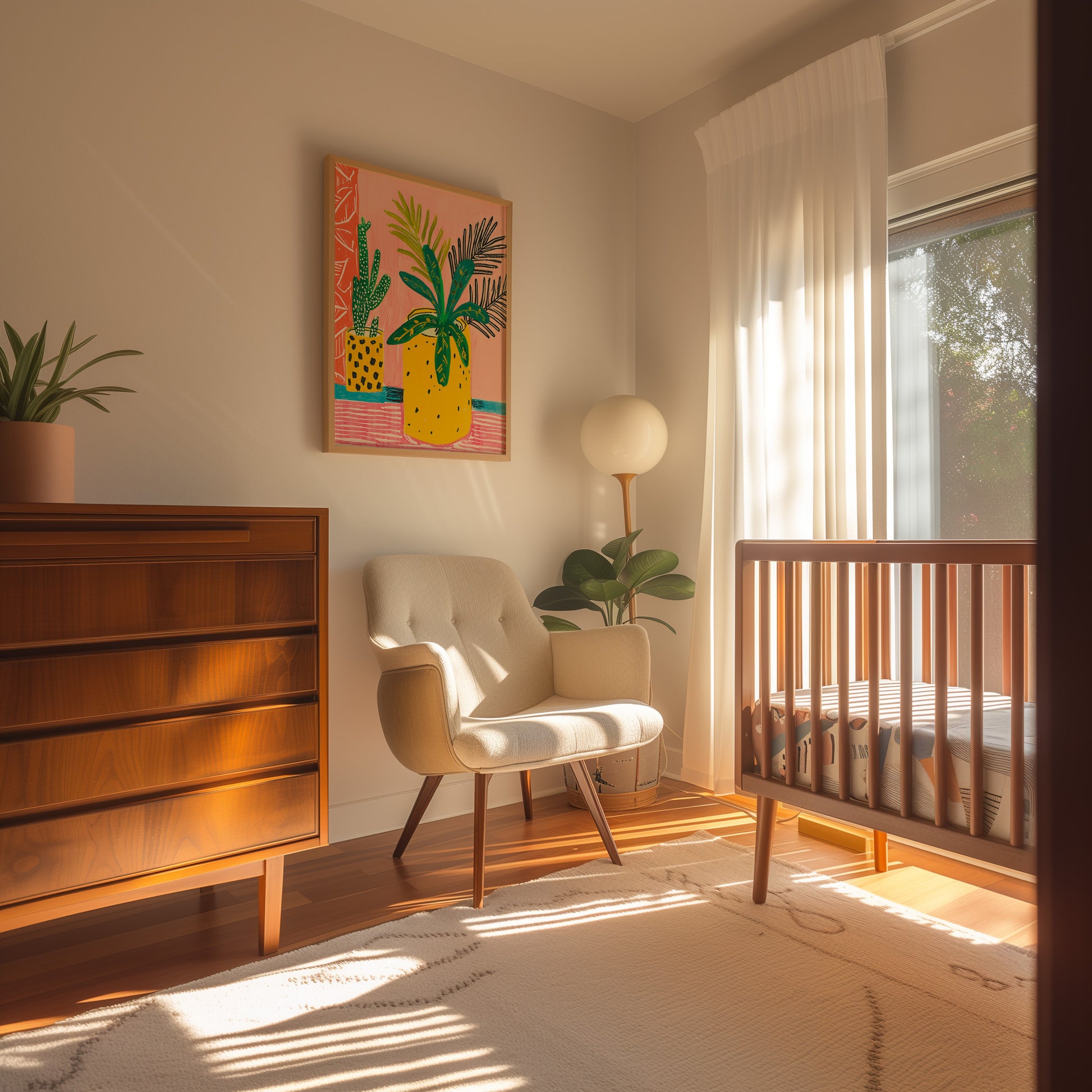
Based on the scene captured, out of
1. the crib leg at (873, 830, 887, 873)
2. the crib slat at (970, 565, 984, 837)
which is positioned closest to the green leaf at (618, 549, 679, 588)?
the crib leg at (873, 830, 887, 873)

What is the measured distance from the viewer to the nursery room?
1564mm

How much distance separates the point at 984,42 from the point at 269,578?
2334 mm

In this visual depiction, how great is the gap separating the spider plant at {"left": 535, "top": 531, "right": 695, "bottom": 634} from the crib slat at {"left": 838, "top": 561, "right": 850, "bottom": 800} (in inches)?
44.5

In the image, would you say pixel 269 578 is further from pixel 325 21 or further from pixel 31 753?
pixel 325 21

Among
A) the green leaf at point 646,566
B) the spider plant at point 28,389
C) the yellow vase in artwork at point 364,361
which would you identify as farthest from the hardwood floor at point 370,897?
A: the yellow vase in artwork at point 364,361

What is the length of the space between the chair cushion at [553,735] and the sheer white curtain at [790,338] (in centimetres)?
75

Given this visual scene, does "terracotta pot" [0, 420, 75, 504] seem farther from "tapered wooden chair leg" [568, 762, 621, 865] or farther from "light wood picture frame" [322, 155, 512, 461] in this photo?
"tapered wooden chair leg" [568, 762, 621, 865]

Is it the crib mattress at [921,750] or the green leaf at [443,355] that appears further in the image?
the green leaf at [443,355]

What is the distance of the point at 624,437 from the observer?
9.62ft

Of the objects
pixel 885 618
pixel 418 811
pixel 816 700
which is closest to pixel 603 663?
pixel 418 811

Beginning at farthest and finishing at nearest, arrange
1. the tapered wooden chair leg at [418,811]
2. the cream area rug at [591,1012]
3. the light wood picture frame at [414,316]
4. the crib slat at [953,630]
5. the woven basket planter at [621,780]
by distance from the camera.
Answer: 1. the woven basket planter at [621,780]
2. the light wood picture frame at [414,316]
3. the tapered wooden chair leg at [418,811]
4. the crib slat at [953,630]
5. the cream area rug at [591,1012]

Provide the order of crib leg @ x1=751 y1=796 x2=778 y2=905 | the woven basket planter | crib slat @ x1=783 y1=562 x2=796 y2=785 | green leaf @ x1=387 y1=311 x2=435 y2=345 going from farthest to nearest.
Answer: the woven basket planter, green leaf @ x1=387 y1=311 x2=435 y2=345, crib leg @ x1=751 y1=796 x2=778 y2=905, crib slat @ x1=783 y1=562 x2=796 y2=785

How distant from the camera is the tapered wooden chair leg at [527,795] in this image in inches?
107

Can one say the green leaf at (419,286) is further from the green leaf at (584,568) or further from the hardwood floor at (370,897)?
the hardwood floor at (370,897)
